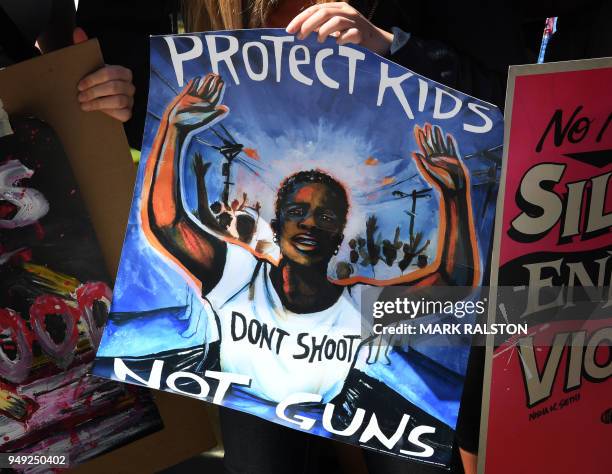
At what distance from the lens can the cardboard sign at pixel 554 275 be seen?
0.98 m

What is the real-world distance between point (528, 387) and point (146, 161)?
68 cm

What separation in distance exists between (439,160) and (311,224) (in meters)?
0.20

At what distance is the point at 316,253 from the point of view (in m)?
1.04

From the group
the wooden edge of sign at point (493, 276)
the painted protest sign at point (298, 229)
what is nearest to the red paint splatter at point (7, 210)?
the painted protest sign at point (298, 229)

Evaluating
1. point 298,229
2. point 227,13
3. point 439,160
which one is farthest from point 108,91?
point 439,160

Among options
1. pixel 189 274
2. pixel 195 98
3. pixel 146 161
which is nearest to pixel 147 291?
pixel 189 274

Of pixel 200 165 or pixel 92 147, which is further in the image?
pixel 92 147

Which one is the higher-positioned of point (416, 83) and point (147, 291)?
point (416, 83)

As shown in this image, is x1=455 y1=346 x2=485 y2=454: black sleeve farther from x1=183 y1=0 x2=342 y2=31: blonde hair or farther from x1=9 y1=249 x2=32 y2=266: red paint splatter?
x1=9 y1=249 x2=32 y2=266: red paint splatter

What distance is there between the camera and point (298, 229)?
1.04 metres

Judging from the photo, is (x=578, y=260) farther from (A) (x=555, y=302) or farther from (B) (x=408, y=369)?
(B) (x=408, y=369)

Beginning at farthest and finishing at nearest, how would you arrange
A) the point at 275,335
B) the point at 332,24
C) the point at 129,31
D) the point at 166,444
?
the point at 166,444, the point at 129,31, the point at 275,335, the point at 332,24

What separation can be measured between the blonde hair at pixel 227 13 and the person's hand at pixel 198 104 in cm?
14

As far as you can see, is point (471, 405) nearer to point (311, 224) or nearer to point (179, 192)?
point (311, 224)
